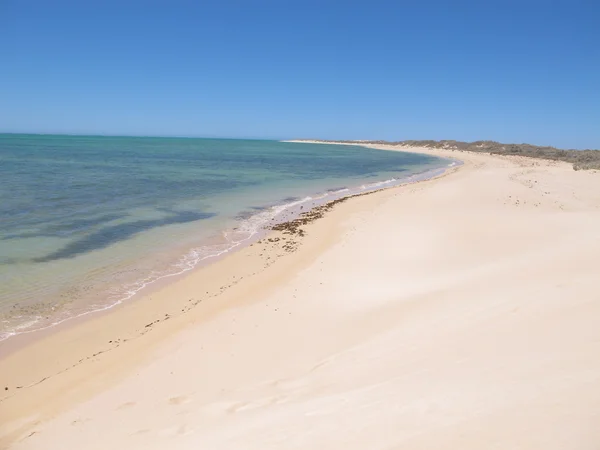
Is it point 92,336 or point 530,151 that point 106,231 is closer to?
point 92,336

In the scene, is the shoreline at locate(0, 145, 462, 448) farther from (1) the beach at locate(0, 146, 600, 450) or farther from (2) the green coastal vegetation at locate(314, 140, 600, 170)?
(2) the green coastal vegetation at locate(314, 140, 600, 170)

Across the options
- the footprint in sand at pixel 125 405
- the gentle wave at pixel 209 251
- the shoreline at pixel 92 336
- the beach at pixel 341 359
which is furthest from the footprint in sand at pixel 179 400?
the gentle wave at pixel 209 251

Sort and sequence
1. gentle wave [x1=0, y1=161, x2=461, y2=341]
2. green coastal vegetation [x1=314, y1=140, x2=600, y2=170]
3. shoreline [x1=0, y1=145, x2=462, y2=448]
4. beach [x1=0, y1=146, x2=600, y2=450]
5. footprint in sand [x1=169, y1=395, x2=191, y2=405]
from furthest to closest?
green coastal vegetation [x1=314, y1=140, x2=600, y2=170]
gentle wave [x1=0, y1=161, x2=461, y2=341]
shoreline [x1=0, y1=145, x2=462, y2=448]
footprint in sand [x1=169, y1=395, x2=191, y2=405]
beach [x1=0, y1=146, x2=600, y2=450]

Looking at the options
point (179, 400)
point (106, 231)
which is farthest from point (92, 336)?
point (106, 231)

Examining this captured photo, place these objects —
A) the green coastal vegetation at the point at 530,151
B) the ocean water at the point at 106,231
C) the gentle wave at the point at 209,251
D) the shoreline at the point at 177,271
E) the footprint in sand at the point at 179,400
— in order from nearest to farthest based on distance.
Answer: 1. the footprint in sand at the point at 179,400
2. the shoreline at the point at 177,271
3. the gentle wave at the point at 209,251
4. the ocean water at the point at 106,231
5. the green coastal vegetation at the point at 530,151

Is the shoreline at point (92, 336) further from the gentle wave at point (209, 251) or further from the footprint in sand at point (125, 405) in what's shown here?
the footprint in sand at point (125, 405)

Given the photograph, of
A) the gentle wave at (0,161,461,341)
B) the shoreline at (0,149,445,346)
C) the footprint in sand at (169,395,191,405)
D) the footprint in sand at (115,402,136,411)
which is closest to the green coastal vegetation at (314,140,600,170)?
the gentle wave at (0,161,461,341)

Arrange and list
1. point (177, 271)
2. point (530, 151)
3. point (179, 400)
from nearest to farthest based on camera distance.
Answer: point (179, 400) → point (177, 271) → point (530, 151)

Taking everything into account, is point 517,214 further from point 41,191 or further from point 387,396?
point 41,191
